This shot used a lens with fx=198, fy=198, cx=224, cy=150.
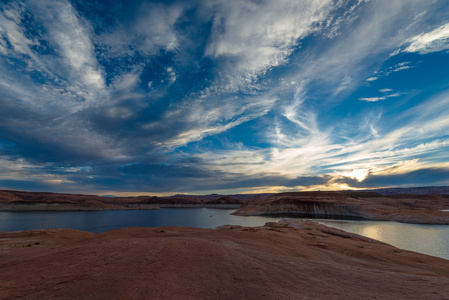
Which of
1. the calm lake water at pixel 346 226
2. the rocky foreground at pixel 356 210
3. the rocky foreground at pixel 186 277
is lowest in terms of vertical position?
the calm lake water at pixel 346 226

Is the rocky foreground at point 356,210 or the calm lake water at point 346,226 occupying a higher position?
the rocky foreground at point 356,210

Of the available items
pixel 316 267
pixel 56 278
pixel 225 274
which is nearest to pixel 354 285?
pixel 316 267

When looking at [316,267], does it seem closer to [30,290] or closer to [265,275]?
[265,275]

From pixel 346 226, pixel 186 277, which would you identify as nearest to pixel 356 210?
pixel 346 226

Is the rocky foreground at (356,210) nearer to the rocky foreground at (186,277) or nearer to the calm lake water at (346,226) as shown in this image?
the calm lake water at (346,226)

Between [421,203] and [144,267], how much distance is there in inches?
6659

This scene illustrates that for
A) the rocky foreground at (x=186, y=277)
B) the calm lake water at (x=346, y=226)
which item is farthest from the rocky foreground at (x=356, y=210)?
the rocky foreground at (x=186, y=277)

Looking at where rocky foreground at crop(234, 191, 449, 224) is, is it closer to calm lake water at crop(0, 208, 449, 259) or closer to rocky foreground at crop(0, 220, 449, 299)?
calm lake water at crop(0, 208, 449, 259)

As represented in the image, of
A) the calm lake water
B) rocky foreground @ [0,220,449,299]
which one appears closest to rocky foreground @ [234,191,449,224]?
the calm lake water

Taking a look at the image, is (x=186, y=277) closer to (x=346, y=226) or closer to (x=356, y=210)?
(x=346, y=226)

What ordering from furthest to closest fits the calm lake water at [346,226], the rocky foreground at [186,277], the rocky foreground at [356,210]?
1. the rocky foreground at [356,210]
2. the calm lake water at [346,226]
3. the rocky foreground at [186,277]

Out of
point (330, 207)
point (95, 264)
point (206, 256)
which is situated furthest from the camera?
point (330, 207)

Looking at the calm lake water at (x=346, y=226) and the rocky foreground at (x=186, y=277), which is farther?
the calm lake water at (x=346, y=226)

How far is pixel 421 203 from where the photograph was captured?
121 meters
